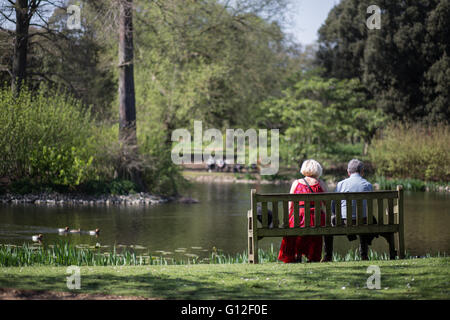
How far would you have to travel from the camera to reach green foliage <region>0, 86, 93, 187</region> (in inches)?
789

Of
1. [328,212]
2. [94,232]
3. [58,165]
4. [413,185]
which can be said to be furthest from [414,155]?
[328,212]

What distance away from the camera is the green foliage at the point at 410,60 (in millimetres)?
36312

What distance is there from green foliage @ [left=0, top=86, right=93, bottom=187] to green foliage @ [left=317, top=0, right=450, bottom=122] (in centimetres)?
2105

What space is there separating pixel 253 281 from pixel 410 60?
108 feet

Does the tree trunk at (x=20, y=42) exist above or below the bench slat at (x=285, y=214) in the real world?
above

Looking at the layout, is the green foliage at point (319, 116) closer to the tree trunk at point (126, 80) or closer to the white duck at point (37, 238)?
the tree trunk at point (126, 80)

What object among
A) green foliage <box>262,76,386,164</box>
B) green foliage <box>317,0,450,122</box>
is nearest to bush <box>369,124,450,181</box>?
green foliage <box>262,76,386,164</box>

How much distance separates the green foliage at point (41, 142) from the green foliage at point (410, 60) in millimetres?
21047

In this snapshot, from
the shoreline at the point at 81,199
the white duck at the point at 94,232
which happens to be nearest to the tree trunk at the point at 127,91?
the shoreline at the point at 81,199

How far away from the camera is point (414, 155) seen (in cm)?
2991

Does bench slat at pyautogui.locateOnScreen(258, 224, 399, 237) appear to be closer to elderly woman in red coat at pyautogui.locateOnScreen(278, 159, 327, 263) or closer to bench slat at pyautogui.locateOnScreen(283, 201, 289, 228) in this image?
bench slat at pyautogui.locateOnScreen(283, 201, 289, 228)

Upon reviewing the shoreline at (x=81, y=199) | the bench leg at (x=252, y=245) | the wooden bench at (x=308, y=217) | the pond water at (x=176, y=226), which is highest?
the wooden bench at (x=308, y=217)

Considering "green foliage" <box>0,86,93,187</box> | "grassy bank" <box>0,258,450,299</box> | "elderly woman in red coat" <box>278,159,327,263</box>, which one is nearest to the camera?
"grassy bank" <box>0,258,450,299</box>

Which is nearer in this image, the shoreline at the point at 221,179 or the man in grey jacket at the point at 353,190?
the man in grey jacket at the point at 353,190
